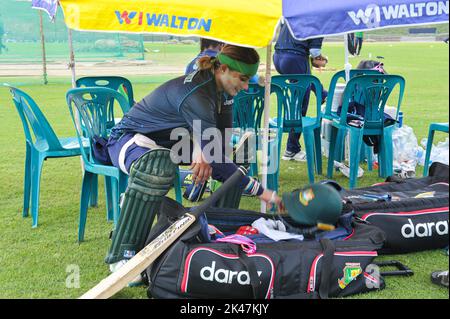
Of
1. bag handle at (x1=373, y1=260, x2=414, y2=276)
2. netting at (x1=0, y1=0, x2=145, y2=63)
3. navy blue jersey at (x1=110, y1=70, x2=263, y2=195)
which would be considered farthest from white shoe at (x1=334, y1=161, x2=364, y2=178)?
netting at (x1=0, y1=0, x2=145, y2=63)

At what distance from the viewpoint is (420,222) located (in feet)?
12.3

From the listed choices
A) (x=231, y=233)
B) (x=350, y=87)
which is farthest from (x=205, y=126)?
(x=350, y=87)

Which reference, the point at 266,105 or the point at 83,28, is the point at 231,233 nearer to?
the point at 266,105

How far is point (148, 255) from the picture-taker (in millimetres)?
2998

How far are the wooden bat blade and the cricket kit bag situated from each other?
0.17ft

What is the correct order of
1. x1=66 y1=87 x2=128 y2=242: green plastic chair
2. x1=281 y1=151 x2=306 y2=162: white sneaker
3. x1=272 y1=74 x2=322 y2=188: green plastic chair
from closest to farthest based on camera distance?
x1=66 y1=87 x2=128 y2=242: green plastic chair, x1=272 y1=74 x2=322 y2=188: green plastic chair, x1=281 y1=151 x2=306 y2=162: white sneaker

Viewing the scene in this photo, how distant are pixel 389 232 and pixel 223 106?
4.74 feet

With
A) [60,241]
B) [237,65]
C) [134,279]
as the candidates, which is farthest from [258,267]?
[60,241]

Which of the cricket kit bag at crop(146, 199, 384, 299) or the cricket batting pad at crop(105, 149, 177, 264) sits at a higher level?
the cricket batting pad at crop(105, 149, 177, 264)

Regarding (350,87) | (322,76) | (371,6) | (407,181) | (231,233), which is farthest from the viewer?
(322,76)

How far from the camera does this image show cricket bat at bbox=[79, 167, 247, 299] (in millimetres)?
2901

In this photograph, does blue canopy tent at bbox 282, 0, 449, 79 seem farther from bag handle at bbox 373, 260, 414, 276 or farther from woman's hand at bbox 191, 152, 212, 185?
bag handle at bbox 373, 260, 414, 276

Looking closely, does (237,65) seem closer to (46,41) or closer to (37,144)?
(37,144)

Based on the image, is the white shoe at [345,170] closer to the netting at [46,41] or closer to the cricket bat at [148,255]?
the cricket bat at [148,255]
